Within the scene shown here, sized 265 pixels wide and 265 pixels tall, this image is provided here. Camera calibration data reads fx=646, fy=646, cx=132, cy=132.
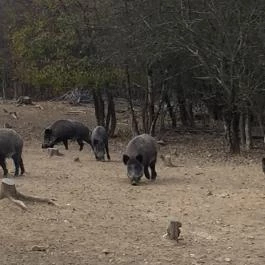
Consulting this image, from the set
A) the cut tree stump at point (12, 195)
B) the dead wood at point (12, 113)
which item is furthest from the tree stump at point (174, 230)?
the dead wood at point (12, 113)

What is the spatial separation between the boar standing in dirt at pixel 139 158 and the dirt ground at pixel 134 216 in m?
0.26

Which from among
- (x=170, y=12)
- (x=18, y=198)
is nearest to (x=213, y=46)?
(x=170, y=12)

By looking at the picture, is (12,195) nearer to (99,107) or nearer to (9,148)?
(9,148)

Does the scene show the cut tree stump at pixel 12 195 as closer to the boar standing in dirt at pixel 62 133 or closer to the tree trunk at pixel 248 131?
the boar standing in dirt at pixel 62 133

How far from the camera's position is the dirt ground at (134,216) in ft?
27.2

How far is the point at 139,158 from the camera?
1484 centimetres

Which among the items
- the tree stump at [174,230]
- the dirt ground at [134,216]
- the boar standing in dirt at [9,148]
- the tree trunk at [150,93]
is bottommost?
the dirt ground at [134,216]

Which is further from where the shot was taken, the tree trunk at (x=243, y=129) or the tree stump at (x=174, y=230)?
the tree trunk at (x=243, y=129)

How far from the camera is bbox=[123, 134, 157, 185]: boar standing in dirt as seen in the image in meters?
14.5

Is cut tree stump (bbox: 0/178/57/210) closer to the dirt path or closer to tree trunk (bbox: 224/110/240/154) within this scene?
the dirt path

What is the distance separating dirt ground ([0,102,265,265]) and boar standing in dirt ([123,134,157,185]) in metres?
0.26

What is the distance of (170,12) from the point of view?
2141 cm

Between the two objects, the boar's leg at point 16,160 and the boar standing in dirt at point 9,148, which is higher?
the boar standing in dirt at point 9,148

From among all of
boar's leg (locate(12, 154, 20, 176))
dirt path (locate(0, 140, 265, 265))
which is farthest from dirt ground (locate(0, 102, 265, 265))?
boar's leg (locate(12, 154, 20, 176))
